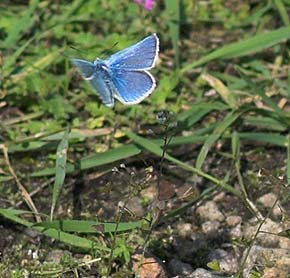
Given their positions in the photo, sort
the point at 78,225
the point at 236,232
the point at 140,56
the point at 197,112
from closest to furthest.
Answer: the point at 140,56 < the point at 78,225 < the point at 236,232 < the point at 197,112

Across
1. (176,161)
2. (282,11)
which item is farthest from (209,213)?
(282,11)

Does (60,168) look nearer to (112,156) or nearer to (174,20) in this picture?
(112,156)

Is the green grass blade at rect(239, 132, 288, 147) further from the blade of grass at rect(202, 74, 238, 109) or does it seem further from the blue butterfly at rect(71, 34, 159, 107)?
the blue butterfly at rect(71, 34, 159, 107)

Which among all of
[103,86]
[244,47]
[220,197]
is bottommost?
[220,197]

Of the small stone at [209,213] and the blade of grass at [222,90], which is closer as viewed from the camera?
the small stone at [209,213]

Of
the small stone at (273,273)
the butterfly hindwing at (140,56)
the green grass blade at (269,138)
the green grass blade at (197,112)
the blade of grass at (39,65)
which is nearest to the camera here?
the butterfly hindwing at (140,56)

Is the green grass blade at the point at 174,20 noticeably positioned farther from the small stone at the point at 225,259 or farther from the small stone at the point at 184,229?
the small stone at the point at 225,259

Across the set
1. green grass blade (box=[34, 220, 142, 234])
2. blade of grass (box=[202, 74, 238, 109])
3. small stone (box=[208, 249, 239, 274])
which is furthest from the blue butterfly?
blade of grass (box=[202, 74, 238, 109])

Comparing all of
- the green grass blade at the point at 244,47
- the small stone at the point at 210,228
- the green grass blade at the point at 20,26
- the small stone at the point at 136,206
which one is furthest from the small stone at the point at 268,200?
the green grass blade at the point at 20,26
